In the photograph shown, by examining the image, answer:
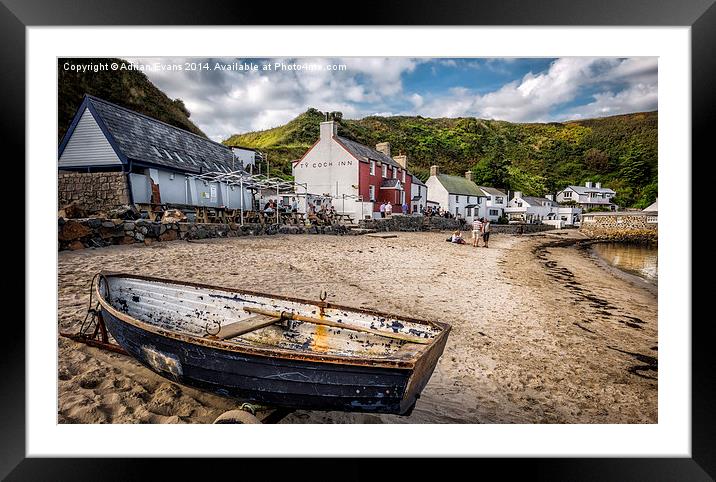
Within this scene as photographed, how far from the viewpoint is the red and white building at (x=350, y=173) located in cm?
421

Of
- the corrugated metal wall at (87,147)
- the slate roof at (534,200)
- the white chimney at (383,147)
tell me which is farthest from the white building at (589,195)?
the corrugated metal wall at (87,147)

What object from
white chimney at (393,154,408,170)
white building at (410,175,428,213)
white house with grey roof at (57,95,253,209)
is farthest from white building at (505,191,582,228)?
white house with grey roof at (57,95,253,209)

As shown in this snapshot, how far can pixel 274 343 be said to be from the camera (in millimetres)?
2564

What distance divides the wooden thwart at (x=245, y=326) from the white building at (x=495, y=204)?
487 centimetres

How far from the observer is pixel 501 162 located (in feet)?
15.0

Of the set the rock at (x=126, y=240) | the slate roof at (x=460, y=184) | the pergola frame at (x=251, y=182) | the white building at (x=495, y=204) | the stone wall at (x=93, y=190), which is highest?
the slate roof at (x=460, y=184)

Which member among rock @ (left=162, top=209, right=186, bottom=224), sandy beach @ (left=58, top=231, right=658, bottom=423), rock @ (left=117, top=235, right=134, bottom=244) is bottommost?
sandy beach @ (left=58, top=231, right=658, bottom=423)

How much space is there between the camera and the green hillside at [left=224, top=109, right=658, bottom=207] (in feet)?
8.87

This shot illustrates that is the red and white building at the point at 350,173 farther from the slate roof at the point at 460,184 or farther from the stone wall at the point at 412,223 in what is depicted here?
the slate roof at the point at 460,184

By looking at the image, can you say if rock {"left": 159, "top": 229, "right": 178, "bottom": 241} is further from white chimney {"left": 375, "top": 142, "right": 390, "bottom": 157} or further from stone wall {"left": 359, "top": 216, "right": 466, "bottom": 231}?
stone wall {"left": 359, "top": 216, "right": 466, "bottom": 231}
